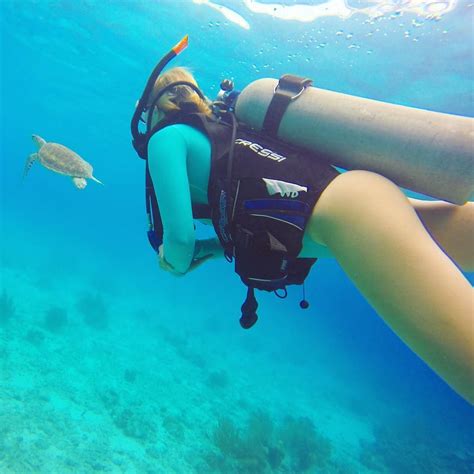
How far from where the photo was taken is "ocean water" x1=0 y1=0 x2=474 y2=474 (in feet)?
28.6

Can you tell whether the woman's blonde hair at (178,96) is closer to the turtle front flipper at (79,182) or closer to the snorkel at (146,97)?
the snorkel at (146,97)

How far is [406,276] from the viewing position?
1.37m

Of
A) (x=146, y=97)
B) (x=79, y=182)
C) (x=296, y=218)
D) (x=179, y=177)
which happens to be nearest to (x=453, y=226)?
(x=296, y=218)

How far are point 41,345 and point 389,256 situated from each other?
13.3 m

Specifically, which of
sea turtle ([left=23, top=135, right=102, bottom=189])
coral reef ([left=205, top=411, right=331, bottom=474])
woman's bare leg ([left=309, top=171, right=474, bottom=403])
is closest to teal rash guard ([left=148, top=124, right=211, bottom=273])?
woman's bare leg ([left=309, top=171, right=474, bottom=403])

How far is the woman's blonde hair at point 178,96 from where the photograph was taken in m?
2.59

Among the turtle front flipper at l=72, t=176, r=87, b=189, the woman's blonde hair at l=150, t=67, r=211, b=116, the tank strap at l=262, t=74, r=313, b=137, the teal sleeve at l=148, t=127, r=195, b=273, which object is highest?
the tank strap at l=262, t=74, r=313, b=137

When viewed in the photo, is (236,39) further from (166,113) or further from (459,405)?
(459,405)

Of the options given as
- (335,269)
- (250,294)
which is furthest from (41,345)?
(335,269)

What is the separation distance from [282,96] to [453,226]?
1488mm

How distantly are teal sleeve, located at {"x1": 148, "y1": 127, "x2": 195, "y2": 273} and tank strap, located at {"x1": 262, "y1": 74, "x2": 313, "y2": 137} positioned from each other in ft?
2.12

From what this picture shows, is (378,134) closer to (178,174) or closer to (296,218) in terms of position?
(296,218)

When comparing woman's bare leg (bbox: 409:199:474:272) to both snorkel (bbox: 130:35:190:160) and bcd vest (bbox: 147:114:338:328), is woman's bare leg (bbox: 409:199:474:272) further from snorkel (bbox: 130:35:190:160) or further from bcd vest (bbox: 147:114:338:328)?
snorkel (bbox: 130:35:190:160)

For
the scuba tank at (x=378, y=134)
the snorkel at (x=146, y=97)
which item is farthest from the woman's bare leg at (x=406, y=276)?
the snorkel at (x=146, y=97)
